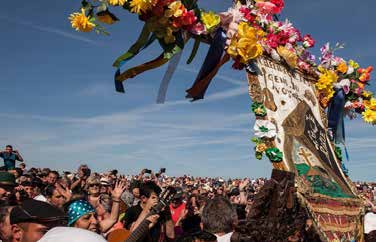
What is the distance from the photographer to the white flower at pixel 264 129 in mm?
4395

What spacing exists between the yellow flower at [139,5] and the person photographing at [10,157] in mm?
8923

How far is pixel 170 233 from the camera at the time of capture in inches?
194

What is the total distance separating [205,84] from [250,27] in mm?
787

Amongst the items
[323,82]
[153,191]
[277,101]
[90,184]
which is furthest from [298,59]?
[90,184]

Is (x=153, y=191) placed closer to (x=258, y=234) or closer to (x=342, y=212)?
(x=342, y=212)

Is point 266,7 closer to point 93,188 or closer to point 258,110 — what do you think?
point 258,110

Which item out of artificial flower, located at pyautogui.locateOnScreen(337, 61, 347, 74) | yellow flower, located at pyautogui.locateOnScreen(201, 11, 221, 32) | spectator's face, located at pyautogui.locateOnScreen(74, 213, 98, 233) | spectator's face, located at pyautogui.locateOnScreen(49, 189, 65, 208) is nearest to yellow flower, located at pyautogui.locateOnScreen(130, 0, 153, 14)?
yellow flower, located at pyautogui.locateOnScreen(201, 11, 221, 32)

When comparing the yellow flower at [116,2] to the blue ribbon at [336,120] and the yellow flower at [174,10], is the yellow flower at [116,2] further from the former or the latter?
the blue ribbon at [336,120]

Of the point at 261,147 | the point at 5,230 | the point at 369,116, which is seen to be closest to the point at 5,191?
the point at 5,230

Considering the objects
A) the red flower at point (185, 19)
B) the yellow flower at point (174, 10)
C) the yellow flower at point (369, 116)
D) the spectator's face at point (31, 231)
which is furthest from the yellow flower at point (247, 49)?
the yellow flower at point (369, 116)

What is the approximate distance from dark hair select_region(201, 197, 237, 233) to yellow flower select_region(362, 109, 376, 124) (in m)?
3.49

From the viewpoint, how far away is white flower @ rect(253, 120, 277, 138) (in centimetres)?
439

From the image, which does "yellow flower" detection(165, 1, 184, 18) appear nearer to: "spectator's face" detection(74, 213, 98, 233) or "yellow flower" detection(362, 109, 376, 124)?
"spectator's face" detection(74, 213, 98, 233)

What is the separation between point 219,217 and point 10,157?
9.05 metres
